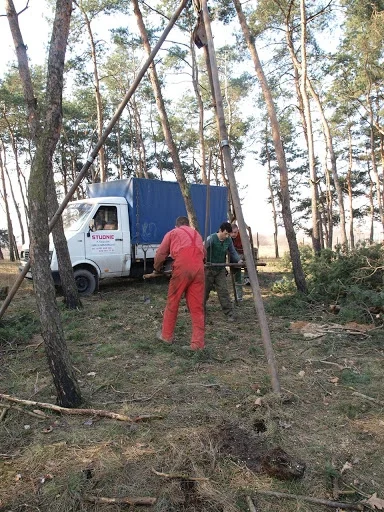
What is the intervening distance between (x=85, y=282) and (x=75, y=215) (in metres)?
1.71

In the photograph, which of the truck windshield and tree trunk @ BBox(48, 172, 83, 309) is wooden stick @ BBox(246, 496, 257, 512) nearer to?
tree trunk @ BBox(48, 172, 83, 309)

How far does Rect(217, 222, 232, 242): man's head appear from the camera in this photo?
22.5 feet

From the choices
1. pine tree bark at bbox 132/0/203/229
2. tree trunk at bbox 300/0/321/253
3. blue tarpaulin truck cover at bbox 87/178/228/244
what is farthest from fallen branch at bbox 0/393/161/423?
tree trunk at bbox 300/0/321/253

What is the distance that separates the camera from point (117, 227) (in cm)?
1024

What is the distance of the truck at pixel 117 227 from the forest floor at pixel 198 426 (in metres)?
3.50

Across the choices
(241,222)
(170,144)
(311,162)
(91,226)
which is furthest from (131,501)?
(311,162)

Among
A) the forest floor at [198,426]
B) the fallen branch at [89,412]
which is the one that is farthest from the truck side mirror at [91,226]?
the fallen branch at [89,412]

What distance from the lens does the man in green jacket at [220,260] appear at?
278 inches

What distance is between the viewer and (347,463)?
9.29ft

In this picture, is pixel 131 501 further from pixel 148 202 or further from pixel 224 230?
pixel 148 202

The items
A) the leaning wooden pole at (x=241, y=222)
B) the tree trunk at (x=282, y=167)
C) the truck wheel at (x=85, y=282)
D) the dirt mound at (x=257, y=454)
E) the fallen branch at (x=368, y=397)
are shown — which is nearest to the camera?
the dirt mound at (x=257, y=454)

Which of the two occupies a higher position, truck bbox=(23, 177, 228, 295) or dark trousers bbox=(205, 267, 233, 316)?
truck bbox=(23, 177, 228, 295)

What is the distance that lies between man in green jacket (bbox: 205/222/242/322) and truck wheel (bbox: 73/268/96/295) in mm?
3582

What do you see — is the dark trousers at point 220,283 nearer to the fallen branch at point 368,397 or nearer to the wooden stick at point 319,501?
the fallen branch at point 368,397
